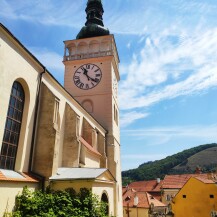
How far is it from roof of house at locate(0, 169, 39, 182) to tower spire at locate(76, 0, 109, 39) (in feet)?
75.5

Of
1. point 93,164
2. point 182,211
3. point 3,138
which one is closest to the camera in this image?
point 3,138

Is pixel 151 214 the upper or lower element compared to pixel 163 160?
lower

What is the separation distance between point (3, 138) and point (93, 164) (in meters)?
9.88

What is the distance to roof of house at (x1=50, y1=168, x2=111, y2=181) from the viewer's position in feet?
39.9

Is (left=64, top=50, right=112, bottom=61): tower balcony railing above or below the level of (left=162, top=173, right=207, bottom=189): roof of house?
above

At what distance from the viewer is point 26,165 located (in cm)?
1237

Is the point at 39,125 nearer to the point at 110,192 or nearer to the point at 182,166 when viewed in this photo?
the point at 110,192

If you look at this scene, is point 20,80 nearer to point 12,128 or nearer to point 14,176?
point 12,128

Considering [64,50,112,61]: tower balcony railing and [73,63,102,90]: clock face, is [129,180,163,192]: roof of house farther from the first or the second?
[64,50,112,61]: tower balcony railing

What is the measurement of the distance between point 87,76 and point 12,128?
721 inches

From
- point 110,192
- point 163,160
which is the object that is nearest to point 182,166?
point 163,160

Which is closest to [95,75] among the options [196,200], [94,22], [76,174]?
[94,22]

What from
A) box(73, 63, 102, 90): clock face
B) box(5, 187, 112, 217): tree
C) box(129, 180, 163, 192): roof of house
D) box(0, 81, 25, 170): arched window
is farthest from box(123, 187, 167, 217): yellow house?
box(0, 81, 25, 170): arched window

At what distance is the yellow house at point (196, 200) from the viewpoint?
31.1 m
